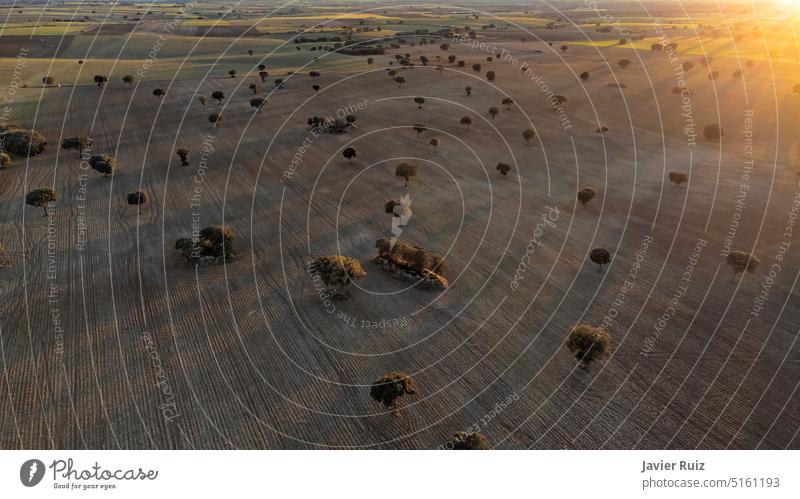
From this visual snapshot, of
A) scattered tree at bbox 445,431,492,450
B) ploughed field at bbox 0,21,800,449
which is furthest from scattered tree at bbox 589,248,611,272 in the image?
scattered tree at bbox 445,431,492,450

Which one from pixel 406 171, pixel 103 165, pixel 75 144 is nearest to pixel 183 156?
pixel 103 165

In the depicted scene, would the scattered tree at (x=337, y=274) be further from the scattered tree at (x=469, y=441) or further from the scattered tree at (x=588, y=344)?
the scattered tree at (x=588, y=344)

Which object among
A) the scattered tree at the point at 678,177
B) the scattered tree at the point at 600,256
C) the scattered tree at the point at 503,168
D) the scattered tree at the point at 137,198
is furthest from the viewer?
the scattered tree at the point at 503,168

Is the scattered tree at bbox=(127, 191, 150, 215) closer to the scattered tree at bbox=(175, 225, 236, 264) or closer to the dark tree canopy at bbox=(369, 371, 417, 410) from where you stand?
the scattered tree at bbox=(175, 225, 236, 264)

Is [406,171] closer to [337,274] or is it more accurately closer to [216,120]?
[337,274]

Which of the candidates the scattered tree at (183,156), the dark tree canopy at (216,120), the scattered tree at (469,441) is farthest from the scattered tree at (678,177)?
the dark tree canopy at (216,120)
